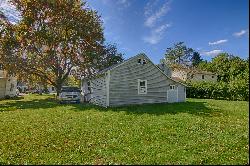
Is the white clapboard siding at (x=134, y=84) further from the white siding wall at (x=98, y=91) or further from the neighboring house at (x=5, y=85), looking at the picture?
the neighboring house at (x=5, y=85)

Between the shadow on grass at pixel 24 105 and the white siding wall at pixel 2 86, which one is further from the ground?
the white siding wall at pixel 2 86

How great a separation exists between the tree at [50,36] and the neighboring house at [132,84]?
1019cm

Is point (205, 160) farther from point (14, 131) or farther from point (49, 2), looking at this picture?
point (49, 2)

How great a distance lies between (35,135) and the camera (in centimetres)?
1205

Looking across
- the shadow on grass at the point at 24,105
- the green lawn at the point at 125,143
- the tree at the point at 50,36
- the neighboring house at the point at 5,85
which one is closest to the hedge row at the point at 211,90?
the tree at the point at 50,36

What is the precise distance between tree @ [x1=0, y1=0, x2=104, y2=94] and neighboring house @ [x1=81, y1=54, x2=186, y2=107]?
401 inches

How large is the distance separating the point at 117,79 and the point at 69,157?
56.0 ft

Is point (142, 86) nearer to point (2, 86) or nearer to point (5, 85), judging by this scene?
point (2, 86)

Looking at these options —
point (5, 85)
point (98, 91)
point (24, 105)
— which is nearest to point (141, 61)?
point (98, 91)

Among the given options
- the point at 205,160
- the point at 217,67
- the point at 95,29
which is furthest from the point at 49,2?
the point at 217,67

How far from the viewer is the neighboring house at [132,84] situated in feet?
83.0

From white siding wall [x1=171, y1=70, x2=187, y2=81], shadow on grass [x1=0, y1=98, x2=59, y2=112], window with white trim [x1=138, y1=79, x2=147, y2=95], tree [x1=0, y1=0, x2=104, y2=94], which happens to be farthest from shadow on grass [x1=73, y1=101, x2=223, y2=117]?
white siding wall [x1=171, y1=70, x2=187, y2=81]

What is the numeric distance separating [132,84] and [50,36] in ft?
49.1

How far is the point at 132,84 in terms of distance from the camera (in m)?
26.4
